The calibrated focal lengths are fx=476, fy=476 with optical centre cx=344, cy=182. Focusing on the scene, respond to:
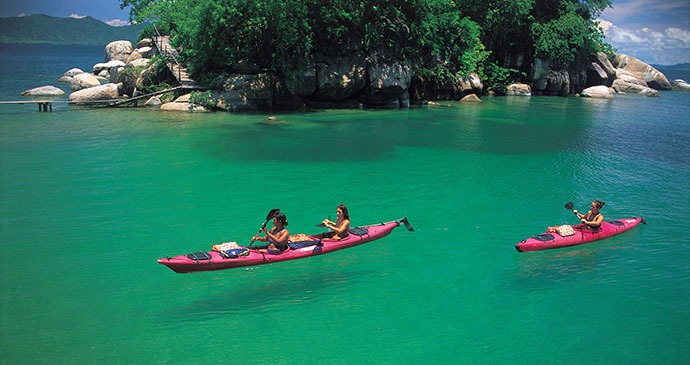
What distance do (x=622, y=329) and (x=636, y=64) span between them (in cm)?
5805

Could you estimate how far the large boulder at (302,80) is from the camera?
27844 mm

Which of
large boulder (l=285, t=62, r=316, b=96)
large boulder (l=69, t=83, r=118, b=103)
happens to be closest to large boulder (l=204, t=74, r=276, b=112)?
large boulder (l=285, t=62, r=316, b=96)

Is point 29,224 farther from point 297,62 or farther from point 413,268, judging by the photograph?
point 297,62

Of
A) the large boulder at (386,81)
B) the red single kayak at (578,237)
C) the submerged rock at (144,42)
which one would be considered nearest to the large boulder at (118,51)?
the submerged rock at (144,42)

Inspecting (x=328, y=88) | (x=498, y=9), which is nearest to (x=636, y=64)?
(x=498, y=9)

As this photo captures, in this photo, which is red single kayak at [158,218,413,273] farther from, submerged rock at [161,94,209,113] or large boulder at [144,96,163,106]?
large boulder at [144,96,163,106]

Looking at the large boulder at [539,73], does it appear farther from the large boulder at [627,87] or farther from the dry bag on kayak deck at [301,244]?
the dry bag on kayak deck at [301,244]

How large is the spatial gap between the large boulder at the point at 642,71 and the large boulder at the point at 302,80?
4260 centimetres

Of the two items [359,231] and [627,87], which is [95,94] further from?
[627,87]

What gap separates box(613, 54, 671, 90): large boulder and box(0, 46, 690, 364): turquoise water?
40.7 m

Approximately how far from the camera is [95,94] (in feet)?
98.8

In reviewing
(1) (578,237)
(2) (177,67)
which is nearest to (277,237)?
(1) (578,237)

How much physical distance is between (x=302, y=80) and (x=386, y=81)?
17.1 feet

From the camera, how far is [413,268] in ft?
31.9
